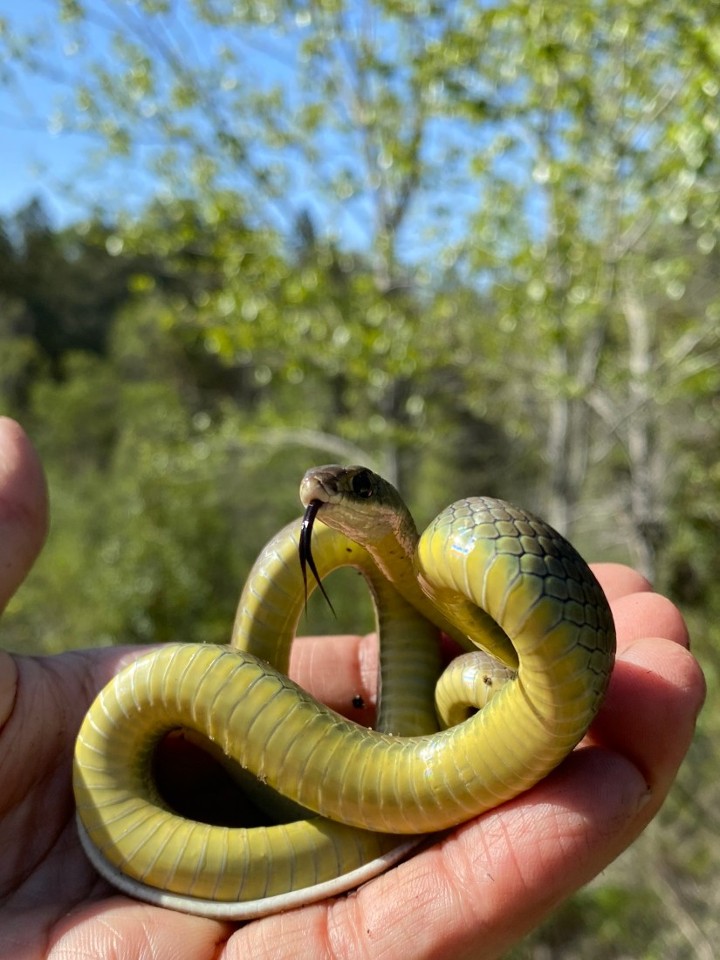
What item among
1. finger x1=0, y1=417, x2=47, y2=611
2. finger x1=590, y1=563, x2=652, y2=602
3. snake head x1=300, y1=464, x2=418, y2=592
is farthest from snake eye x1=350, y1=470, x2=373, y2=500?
finger x1=0, y1=417, x2=47, y2=611

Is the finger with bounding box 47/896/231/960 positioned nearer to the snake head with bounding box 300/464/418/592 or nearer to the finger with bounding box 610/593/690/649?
the snake head with bounding box 300/464/418/592

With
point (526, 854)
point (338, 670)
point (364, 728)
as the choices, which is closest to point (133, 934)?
point (364, 728)

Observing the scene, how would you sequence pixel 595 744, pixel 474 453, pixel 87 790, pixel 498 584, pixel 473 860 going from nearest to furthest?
1. pixel 498 584
2. pixel 473 860
3. pixel 595 744
4. pixel 87 790
5. pixel 474 453

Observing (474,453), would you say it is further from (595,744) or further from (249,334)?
(595,744)

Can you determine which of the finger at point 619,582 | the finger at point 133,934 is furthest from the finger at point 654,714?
the finger at point 133,934

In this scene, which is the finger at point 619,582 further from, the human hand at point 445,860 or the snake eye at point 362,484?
the snake eye at point 362,484

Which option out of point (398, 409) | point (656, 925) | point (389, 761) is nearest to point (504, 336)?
point (398, 409)

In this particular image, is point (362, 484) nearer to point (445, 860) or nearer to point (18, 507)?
point (445, 860)

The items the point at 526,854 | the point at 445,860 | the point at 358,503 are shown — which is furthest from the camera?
the point at 358,503
